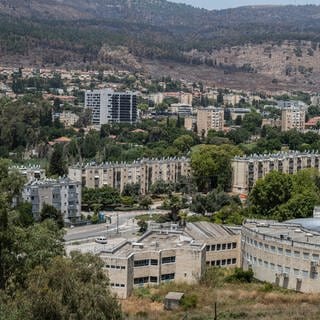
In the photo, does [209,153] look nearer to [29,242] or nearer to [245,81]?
[29,242]

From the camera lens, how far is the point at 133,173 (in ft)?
142

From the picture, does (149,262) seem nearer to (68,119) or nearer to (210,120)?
(210,120)

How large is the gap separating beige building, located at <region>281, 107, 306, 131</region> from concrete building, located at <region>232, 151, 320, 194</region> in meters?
23.7

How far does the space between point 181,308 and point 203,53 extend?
12454 cm

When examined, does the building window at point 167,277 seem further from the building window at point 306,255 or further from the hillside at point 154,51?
the hillside at point 154,51

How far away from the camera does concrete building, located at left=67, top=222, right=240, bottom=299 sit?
21.9m

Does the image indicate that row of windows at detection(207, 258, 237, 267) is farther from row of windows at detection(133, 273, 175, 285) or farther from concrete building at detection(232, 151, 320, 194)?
concrete building at detection(232, 151, 320, 194)

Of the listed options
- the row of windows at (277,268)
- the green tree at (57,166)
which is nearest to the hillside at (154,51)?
the green tree at (57,166)

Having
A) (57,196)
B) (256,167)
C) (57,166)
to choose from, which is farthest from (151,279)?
(256,167)

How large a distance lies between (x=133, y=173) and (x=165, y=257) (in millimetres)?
20333

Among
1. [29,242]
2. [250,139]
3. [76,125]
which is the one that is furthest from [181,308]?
[76,125]

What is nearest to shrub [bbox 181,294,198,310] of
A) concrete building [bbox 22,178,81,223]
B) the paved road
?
the paved road

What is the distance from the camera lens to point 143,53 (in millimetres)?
127750

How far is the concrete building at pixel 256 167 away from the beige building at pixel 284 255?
1934 centimetres
